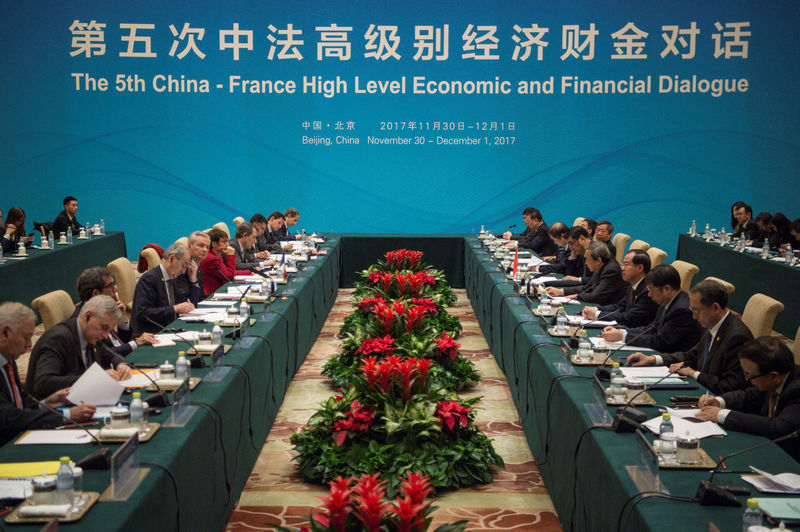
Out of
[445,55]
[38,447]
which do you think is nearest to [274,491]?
[38,447]

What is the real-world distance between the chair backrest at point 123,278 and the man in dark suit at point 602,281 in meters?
3.24

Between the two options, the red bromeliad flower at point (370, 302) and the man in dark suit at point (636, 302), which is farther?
the red bromeliad flower at point (370, 302)

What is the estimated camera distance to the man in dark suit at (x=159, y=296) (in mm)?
5086

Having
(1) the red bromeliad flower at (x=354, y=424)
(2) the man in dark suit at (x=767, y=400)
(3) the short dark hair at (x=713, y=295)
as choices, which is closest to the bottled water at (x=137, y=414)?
(1) the red bromeliad flower at (x=354, y=424)

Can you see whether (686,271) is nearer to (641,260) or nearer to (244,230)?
(641,260)

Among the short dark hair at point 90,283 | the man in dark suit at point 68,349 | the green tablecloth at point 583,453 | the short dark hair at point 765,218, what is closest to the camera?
the green tablecloth at point 583,453

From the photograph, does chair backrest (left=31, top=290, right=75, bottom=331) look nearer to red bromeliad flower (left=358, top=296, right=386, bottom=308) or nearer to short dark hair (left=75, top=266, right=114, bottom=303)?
short dark hair (left=75, top=266, right=114, bottom=303)

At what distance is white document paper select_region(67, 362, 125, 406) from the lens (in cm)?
302

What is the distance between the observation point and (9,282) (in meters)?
6.81

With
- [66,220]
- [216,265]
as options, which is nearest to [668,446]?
[216,265]

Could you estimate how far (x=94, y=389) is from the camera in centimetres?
304

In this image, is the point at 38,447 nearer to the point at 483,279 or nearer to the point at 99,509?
the point at 99,509

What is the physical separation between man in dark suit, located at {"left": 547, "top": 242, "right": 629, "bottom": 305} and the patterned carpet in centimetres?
92

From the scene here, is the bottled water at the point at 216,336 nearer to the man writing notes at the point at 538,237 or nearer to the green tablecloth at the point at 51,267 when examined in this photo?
the green tablecloth at the point at 51,267
